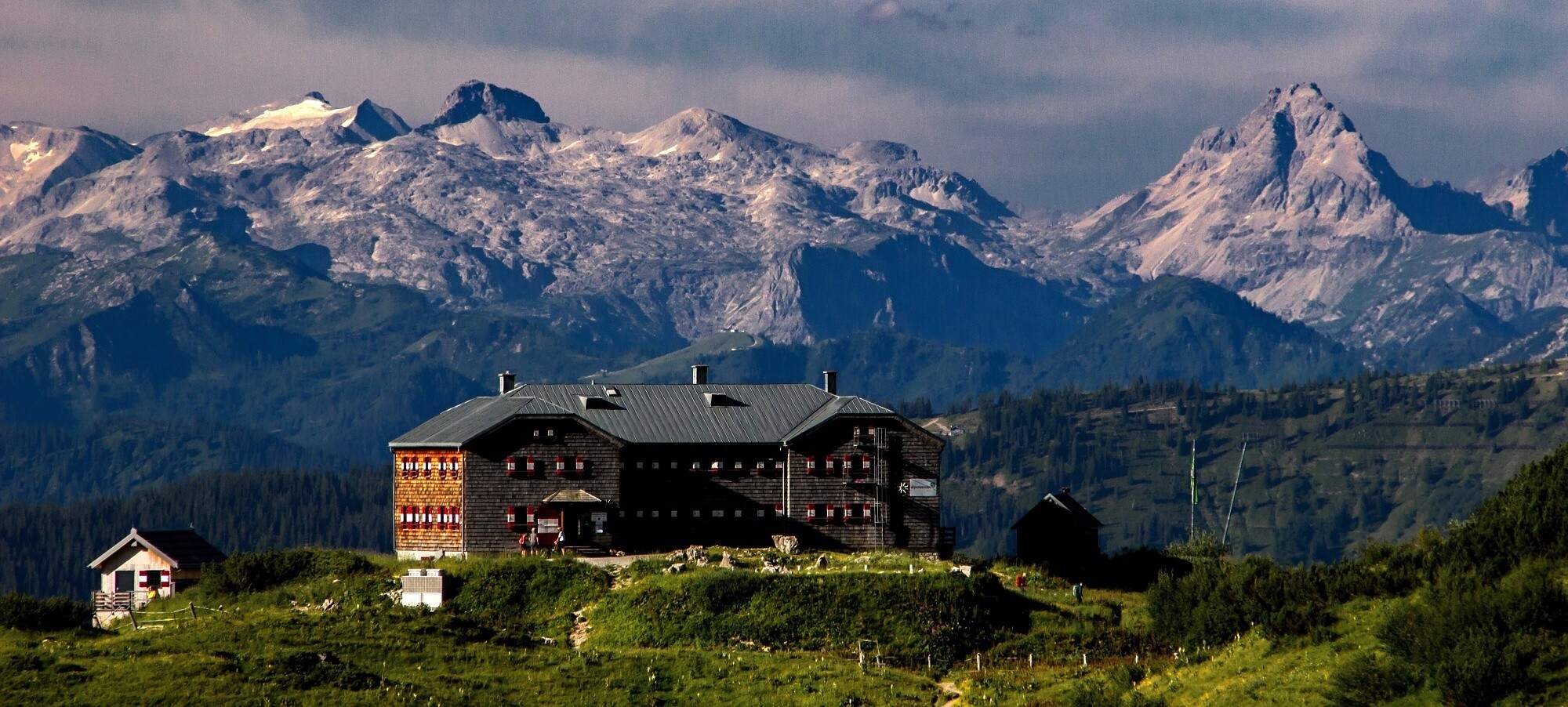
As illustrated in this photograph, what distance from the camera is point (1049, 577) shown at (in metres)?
109

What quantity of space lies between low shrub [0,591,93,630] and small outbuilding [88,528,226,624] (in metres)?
24.4

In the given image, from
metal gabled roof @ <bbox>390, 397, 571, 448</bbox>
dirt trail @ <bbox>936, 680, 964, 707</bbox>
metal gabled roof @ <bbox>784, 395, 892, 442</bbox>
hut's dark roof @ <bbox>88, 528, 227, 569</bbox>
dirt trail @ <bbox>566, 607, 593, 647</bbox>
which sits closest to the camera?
dirt trail @ <bbox>936, 680, 964, 707</bbox>

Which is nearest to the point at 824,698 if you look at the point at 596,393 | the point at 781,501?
the point at 781,501

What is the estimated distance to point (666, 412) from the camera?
405 ft

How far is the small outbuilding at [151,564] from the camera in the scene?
109 metres

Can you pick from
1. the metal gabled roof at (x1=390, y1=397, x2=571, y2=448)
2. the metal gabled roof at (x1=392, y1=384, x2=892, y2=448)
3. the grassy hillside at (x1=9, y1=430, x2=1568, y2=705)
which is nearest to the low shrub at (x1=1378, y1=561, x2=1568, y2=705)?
the grassy hillside at (x1=9, y1=430, x2=1568, y2=705)

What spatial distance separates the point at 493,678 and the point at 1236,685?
2668cm

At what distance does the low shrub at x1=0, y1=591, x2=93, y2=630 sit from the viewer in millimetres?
78375

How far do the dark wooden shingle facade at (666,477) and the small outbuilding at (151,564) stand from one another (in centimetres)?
1185

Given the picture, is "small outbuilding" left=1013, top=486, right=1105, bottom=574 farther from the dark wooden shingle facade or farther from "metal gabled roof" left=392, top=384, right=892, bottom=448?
"metal gabled roof" left=392, top=384, right=892, bottom=448

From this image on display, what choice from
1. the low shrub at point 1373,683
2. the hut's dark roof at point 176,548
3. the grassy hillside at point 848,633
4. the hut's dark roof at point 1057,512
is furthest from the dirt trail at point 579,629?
the low shrub at point 1373,683

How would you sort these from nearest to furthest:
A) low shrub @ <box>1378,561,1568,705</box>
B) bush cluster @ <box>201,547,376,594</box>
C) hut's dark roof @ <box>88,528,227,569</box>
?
low shrub @ <box>1378,561,1568,705</box> → bush cluster @ <box>201,547,376,594</box> → hut's dark roof @ <box>88,528,227,569</box>

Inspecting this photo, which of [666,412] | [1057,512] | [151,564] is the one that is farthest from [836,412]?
[151,564]

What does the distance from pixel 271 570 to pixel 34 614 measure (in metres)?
24.5
